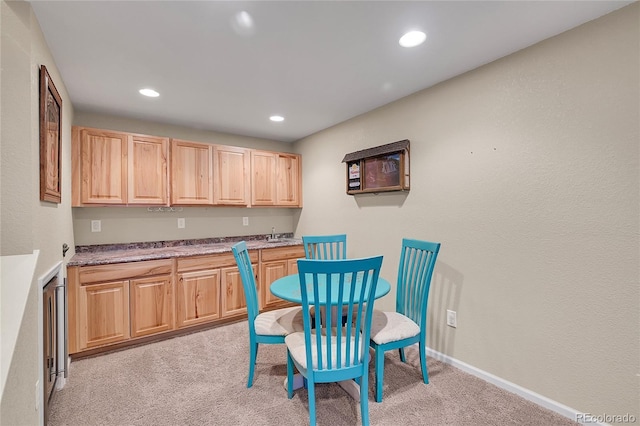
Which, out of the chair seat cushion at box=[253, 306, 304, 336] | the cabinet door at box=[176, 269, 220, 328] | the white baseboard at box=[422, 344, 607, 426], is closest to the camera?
the white baseboard at box=[422, 344, 607, 426]

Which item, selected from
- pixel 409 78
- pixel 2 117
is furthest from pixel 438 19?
pixel 2 117

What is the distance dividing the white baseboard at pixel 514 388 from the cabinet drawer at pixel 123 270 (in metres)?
2.68

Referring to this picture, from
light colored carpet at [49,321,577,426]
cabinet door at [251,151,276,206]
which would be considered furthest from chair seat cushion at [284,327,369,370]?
cabinet door at [251,151,276,206]

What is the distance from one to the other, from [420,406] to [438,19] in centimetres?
240

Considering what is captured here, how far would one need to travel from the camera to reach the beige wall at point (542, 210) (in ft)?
5.40

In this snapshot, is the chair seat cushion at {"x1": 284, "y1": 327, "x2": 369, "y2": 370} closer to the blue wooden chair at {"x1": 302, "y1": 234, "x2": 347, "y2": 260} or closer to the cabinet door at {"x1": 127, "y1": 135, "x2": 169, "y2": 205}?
the blue wooden chair at {"x1": 302, "y1": 234, "x2": 347, "y2": 260}

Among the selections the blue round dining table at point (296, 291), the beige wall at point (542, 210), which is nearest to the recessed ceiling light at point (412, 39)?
the beige wall at point (542, 210)

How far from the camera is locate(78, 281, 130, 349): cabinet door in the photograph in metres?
2.56

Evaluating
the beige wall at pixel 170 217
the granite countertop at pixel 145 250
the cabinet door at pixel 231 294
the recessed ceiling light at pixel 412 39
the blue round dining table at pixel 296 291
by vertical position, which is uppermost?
the recessed ceiling light at pixel 412 39

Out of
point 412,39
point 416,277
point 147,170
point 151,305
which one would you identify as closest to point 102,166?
point 147,170

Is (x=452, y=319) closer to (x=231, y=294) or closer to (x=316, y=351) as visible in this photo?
(x=316, y=351)

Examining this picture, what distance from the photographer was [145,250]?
3.32m

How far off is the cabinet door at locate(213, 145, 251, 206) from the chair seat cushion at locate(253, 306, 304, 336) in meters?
1.85

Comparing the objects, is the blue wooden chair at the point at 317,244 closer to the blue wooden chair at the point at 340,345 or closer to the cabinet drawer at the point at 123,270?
the blue wooden chair at the point at 340,345
